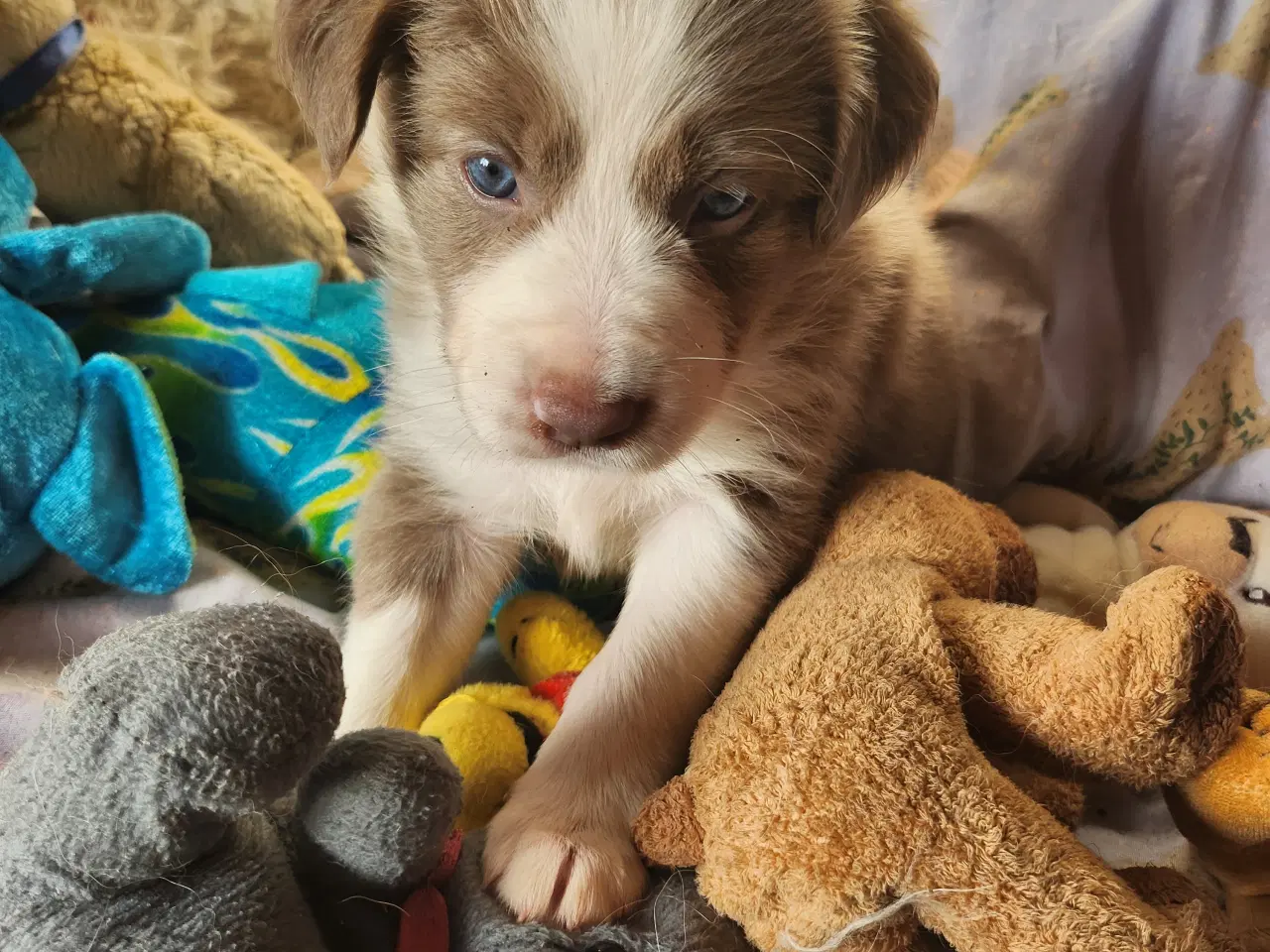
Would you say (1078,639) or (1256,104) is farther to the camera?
(1256,104)

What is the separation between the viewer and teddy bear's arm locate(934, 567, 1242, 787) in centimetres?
99

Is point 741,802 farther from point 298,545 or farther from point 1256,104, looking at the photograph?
point 1256,104

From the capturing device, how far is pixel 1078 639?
111 cm

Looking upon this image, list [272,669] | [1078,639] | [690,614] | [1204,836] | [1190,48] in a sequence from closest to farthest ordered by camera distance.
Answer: [272,669] < [1078,639] < [1204,836] < [690,614] < [1190,48]

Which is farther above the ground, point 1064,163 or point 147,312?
point 1064,163

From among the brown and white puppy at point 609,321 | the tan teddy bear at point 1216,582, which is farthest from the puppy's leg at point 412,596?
the tan teddy bear at point 1216,582

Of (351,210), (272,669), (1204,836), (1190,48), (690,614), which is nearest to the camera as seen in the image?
(272,669)

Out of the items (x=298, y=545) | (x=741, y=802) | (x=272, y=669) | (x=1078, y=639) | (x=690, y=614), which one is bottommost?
(x=298, y=545)

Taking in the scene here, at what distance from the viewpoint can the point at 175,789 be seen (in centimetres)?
82

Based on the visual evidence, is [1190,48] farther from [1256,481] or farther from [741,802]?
[741,802]

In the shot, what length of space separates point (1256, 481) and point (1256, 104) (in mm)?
763

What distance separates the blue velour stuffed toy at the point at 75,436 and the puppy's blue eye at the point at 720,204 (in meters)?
1.04

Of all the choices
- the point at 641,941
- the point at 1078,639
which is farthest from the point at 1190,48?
the point at 641,941

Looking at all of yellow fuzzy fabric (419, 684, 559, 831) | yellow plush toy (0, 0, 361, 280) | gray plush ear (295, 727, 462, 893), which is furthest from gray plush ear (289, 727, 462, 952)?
yellow plush toy (0, 0, 361, 280)
